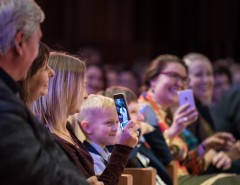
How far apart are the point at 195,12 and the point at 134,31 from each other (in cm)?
103

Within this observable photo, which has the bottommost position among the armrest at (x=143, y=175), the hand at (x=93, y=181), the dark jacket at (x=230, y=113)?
the dark jacket at (x=230, y=113)

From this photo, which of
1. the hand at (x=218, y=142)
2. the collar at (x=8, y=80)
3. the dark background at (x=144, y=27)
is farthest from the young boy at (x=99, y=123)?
the dark background at (x=144, y=27)

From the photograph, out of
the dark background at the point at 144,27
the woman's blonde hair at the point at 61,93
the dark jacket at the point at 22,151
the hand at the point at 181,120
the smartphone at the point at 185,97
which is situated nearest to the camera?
the dark jacket at the point at 22,151

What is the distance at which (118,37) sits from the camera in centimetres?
1086

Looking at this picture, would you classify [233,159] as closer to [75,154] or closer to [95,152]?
[95,152]

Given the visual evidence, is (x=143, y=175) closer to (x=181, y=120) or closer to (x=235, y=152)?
(x=181, y=120)

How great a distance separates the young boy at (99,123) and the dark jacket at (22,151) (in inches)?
44.1

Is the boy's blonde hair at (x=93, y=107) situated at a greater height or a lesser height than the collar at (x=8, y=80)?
lesser

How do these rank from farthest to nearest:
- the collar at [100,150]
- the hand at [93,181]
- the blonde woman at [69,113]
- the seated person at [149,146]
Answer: the seated person at [149,146] → the collar at [100,150] → the blonde woman at [69,113] → the hand at [93,181]

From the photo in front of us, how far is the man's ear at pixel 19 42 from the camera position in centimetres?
230

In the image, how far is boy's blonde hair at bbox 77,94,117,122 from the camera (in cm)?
342

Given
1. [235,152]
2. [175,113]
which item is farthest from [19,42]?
[235,152]

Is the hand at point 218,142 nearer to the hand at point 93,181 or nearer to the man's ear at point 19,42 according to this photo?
the hand at point 93,181

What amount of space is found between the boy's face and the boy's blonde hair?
14mm
